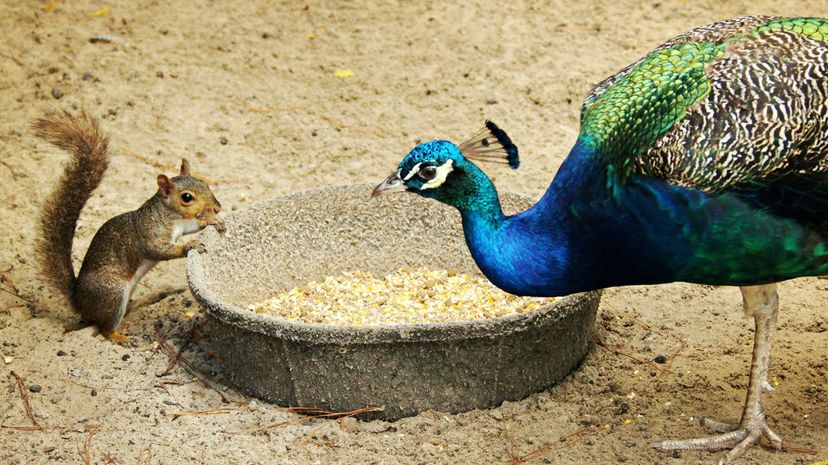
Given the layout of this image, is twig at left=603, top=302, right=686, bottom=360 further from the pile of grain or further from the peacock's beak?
the peacock's beak

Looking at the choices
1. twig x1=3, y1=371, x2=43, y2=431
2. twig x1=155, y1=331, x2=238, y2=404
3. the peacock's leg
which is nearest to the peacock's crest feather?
the peacock's leg

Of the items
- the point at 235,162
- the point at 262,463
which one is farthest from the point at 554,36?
the point at 262,463

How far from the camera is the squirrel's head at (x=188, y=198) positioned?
489 cm

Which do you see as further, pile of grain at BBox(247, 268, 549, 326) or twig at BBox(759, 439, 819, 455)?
pile of grain at BBox(247, 268, 549, 326)

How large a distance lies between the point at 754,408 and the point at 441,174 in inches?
59.7

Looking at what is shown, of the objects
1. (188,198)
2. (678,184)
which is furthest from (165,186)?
(678,184)

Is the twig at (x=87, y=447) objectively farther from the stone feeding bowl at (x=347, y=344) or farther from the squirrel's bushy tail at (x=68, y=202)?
the squirrel's bushy tail at (x=68, y=202)

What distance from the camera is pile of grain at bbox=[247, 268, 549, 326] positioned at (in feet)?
15.0

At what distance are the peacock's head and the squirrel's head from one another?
153cm

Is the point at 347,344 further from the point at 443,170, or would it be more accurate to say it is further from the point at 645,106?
the point at 645,106

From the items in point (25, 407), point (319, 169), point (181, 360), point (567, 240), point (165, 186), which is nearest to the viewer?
point (567, 240)

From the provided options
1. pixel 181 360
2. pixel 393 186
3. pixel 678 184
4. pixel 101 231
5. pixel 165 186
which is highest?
pixel 678 184

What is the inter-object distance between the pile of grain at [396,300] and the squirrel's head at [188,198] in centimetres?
52

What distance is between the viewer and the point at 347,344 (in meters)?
3.93
